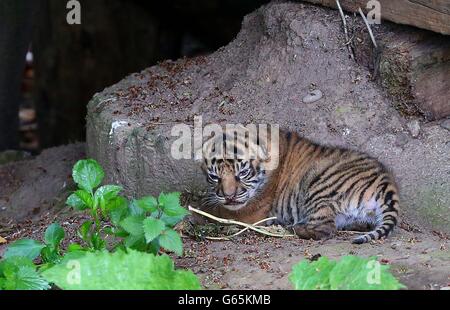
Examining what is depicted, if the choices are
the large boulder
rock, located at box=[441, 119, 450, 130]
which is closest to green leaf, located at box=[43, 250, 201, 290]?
the large boulder

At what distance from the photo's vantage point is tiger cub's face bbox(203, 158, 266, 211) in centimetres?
719

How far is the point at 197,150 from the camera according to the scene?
24.8 ft

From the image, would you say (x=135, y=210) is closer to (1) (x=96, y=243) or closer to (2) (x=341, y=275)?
(1) (x=96, y=243)

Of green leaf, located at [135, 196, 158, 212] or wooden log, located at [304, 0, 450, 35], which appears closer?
green leaf, located at [135, 196, 158, 212]

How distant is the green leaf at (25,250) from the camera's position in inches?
236

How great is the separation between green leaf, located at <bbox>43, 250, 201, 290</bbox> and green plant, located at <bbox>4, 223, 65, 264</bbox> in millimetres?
978

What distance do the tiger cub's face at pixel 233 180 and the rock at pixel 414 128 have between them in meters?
1.25

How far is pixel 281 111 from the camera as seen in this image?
773cm

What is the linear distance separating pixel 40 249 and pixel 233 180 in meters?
1.80

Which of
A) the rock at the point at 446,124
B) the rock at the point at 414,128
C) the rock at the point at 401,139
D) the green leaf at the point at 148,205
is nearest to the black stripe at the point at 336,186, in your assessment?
the rock at the point at 401,139

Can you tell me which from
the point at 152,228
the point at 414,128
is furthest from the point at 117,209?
the point at 414,128

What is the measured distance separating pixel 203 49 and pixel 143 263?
1057cm

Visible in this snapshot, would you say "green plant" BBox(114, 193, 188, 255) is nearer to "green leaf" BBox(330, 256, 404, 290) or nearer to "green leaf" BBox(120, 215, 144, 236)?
"green leaf" BBox(120, 215, 144, 236)

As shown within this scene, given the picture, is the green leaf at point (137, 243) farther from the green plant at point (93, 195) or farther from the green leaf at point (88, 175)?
the green leaf at point (88, 175)
